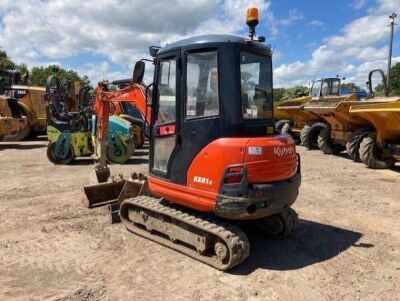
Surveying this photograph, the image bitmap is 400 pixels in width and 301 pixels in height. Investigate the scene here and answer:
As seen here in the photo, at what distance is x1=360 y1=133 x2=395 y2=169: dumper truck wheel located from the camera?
393 inches

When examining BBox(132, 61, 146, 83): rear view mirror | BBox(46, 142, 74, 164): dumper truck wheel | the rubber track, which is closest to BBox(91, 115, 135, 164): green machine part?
BBox(46, 142, 74, 164): dumper truck wheel

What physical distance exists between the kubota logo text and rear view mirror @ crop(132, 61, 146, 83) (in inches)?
77.8

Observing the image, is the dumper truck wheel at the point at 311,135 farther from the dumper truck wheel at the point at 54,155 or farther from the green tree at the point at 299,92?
the dumper truck wheel at the point at 54,155

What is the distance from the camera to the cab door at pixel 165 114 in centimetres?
455

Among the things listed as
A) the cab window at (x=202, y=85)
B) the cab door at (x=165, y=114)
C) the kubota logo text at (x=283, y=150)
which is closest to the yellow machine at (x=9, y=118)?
the cab door at (x=165, y=114)

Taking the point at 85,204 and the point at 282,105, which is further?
the point at 282,105

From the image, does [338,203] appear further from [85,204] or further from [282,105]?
[282,105]

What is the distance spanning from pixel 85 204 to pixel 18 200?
1407 mm

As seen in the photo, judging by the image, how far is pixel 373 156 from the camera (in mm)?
10008

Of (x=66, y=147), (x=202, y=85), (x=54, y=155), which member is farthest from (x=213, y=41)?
(x=54, y=155)

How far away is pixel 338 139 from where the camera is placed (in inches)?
473

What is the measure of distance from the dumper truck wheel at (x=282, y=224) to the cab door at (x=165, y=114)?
57.2 inches

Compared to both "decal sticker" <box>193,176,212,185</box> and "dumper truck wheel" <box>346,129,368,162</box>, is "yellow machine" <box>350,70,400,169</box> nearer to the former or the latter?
"dumper truck wheel" <box>346,129,368,162</box>

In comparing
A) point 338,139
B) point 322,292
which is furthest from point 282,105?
point 322,292
